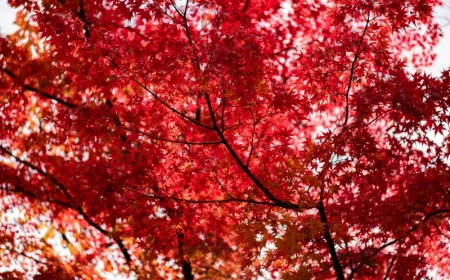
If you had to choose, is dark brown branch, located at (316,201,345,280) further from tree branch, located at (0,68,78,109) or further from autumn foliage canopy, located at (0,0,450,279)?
tree branch, located at (0,68,78,109)

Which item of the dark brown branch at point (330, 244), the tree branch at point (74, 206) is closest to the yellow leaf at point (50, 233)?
the tree branch at point (74, 206)

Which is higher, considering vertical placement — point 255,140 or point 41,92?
point 41,92

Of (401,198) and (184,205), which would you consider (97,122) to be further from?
(401,198)

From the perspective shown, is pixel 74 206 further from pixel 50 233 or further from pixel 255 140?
pixel 255 140

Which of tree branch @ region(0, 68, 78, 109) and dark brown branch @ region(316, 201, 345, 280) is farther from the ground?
Answer: tree branch @ region(0, 68, 78, 109)

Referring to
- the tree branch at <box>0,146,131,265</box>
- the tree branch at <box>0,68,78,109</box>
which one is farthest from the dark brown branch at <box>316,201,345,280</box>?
the tree branch at <box>0,68,78,109</box>

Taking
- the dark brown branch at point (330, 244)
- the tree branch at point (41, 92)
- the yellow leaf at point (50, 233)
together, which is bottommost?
the dark brown branch at point (330, 244)

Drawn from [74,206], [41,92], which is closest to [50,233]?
[74,206]

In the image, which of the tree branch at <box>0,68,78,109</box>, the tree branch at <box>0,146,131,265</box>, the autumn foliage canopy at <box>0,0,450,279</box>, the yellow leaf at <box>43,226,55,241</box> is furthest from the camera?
the yellow leaf at <box>43,226,55,241</box>

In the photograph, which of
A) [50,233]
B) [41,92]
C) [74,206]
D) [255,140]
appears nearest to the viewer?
[255,140]

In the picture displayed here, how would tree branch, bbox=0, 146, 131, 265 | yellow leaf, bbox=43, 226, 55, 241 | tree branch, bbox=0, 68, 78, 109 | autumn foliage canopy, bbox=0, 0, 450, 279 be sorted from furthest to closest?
1. yellow leaf, bbox=43, 226, 55, 241
2. tree branch, bbox=0, 68, 78, 109
3. tree branch, bbox=0, 146, 131, 265
4. autumn foliage canopy, bbox=0, 0, 450, 279

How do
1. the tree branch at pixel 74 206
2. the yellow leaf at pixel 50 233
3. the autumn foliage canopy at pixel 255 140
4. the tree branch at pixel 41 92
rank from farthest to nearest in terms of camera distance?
1. the yellow leaf at pixel 50 233
2. the tree branch at pixel 41 92
3. the tree branch at pixel 74 206
4. the autumn foliage canopy at pixel 255 140

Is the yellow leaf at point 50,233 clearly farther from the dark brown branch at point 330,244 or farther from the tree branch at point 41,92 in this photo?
the dark brown branch at point 330,244

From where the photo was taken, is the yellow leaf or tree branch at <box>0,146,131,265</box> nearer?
tree branch at <box>0,146,131,265</box>
